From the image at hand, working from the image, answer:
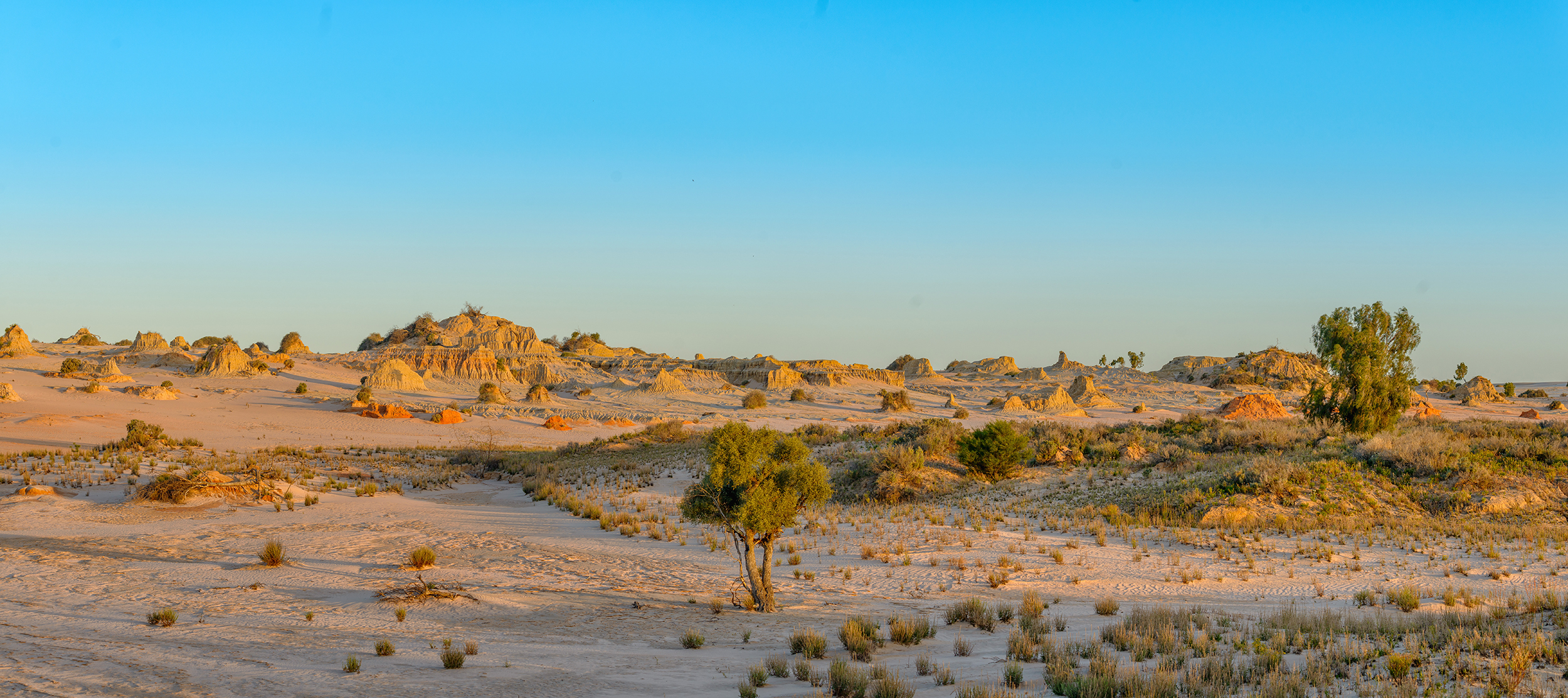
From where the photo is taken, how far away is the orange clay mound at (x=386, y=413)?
47812 millimetres

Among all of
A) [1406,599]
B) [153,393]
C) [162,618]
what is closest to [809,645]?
[162,618]

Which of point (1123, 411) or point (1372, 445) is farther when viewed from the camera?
point (1123, 411)

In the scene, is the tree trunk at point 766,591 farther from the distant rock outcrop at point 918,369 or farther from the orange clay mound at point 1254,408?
the distant rock outcrop at point 918,369

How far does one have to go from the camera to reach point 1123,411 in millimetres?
56000

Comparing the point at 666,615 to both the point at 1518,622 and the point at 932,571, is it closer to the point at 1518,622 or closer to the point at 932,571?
the point at 932,571

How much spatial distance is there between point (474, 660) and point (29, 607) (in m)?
6.62

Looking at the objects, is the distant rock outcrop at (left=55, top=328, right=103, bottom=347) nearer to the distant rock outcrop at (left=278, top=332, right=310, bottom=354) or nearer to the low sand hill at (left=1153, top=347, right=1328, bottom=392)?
the distant rock outcrop at (left=278, top=332, right=310, bottom=354)

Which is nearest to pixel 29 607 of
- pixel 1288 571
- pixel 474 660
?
pixel 474 660

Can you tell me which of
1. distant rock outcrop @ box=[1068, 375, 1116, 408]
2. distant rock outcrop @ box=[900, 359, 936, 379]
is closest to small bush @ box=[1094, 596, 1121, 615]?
distant rock outcrop @ box=[1068, 375, 1116, 408]

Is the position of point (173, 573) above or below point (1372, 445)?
below

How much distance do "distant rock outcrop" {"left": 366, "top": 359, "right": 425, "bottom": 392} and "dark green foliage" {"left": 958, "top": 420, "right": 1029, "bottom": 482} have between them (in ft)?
149

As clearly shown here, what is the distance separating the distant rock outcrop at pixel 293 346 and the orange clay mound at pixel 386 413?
36.3 m

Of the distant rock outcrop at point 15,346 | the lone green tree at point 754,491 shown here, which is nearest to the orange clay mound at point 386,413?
the distant rock outcrop at point 15,346

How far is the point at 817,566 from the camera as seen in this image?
1472cm
